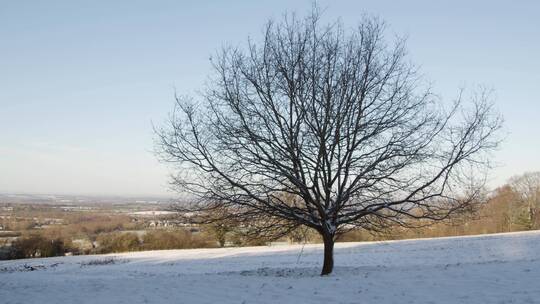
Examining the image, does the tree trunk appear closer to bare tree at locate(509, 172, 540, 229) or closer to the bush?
the bush

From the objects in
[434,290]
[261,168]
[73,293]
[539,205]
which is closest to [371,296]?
[434,290]

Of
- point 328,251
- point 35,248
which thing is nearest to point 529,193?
point 328,251

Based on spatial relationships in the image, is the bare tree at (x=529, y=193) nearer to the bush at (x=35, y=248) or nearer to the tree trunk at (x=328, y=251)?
the tree trunk at (x=328, y=251)

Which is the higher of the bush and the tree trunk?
the tree trunk

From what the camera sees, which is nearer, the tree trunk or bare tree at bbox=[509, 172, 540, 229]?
the tree trunk

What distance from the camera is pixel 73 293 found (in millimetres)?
12453

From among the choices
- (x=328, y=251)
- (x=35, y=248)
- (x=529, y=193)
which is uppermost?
(x=529, y=193)

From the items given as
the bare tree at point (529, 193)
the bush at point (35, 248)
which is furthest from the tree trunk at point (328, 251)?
the bare tree at point (529, 193)

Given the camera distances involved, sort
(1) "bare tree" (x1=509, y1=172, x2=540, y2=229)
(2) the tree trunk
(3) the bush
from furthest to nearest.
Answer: (1) "bare tree" (x1=509, y1=172, x2=540, y2=229), (3) the bush, (2) the tree trunk

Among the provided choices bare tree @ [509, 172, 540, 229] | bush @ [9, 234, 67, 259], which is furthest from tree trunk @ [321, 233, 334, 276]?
bare tree @ [509, 172, 540, 229]

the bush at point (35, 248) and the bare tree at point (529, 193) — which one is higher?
the bare tree at point (529, 193)

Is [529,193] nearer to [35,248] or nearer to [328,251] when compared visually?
[328,251]

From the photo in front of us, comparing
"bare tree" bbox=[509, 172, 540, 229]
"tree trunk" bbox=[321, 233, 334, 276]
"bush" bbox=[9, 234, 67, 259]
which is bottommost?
"bush" bbox=[9, 234, 67, 259]

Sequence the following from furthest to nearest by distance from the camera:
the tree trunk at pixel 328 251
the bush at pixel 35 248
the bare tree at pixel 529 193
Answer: the bare tree at pixel 529 193, the bush at pixel 35 248, the tree trunk at pixel 328 251
